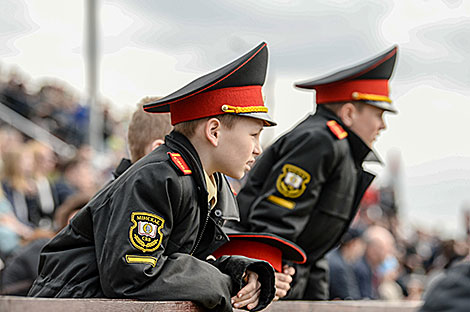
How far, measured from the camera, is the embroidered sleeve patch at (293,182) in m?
3.91

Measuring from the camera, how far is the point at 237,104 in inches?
112

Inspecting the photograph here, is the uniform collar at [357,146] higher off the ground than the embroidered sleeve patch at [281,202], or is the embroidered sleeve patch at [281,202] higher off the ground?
the uniform collar at [357,146]

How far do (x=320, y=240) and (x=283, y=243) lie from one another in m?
1.28

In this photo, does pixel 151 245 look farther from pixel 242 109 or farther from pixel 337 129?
pixel 337 129

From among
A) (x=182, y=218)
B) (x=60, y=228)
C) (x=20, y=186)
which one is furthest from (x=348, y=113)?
(x=20, y=186)

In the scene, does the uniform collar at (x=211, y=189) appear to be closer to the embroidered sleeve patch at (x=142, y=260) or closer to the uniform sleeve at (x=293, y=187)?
the embroidered sleeve patch at (x=142, y=260)

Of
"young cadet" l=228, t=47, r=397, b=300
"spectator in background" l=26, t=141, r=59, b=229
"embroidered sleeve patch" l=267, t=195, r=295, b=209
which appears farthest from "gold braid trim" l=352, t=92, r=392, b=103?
"spectator in background" l=26, t=141, r=59, b=229

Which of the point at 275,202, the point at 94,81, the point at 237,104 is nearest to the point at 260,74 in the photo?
the point at 237,104

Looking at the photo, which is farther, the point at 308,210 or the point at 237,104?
the point at 308,210

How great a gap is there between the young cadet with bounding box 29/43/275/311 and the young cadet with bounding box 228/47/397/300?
90 cm

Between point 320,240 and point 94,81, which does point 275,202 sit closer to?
point 320,240

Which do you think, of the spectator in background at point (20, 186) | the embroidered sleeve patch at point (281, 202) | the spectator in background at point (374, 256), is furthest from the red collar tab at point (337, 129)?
the spectator in background at point (20, 186)

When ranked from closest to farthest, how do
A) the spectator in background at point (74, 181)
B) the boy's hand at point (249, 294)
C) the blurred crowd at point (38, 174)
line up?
the boy's hand at point (249, 294) < the blurred crowd at point (38, 174) < the spectator in background at point (74, 181)

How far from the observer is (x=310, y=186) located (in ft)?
12.9
